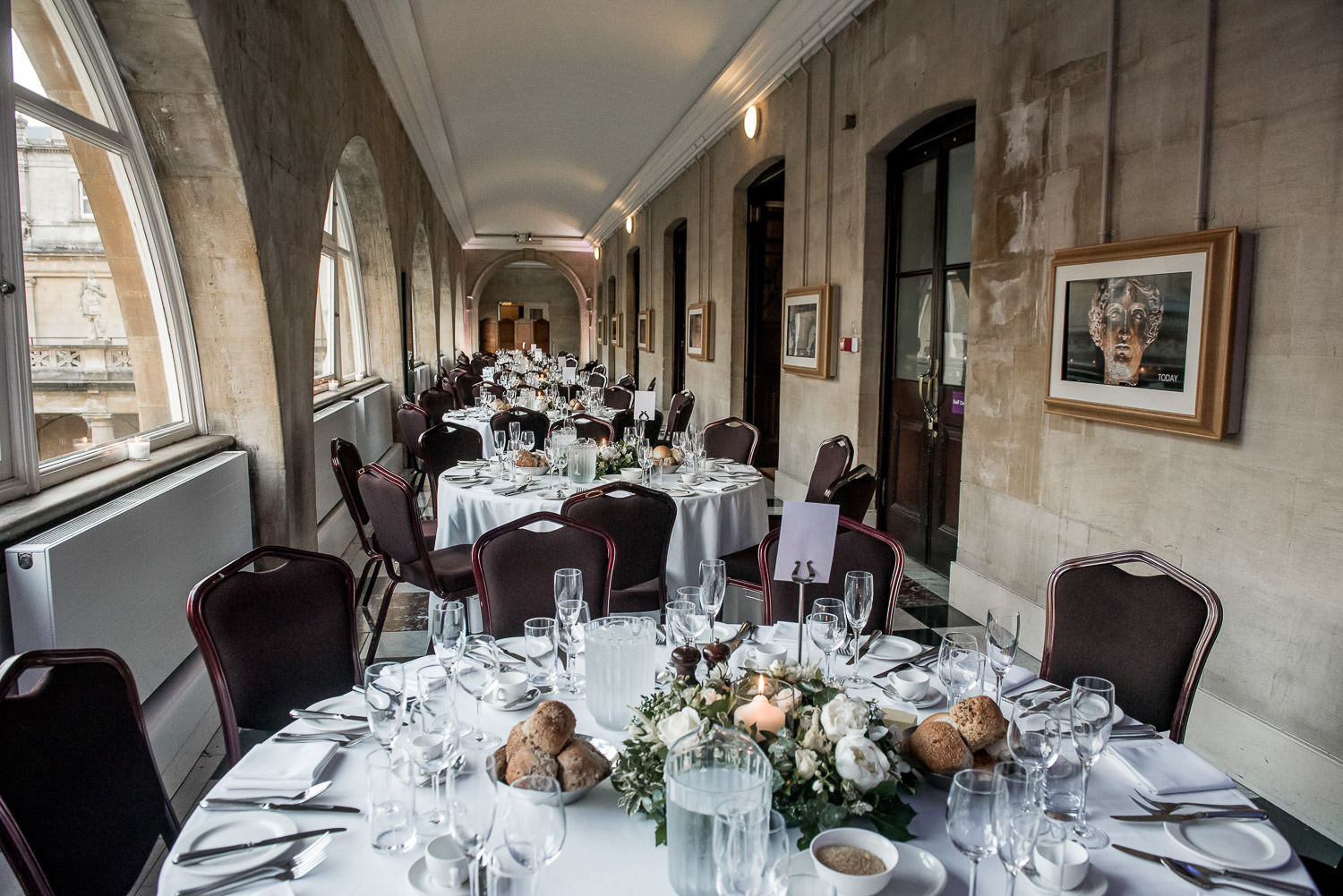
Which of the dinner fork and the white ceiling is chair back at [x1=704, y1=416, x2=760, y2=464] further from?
the dinner fork

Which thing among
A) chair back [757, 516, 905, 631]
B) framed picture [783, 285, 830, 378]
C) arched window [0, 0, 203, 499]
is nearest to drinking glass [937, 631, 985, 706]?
chair back [757, 516, 905, 631]

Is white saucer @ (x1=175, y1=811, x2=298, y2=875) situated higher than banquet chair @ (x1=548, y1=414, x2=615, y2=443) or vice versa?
banquet chair @ (x1=548, y1=414, x2=615, y2=443)

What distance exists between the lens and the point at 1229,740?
3.09m

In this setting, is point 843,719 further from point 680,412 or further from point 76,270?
point 680,412

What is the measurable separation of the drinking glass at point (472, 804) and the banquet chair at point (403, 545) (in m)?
2.15

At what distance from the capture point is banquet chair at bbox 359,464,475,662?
3688 millimetres

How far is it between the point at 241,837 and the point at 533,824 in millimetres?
637

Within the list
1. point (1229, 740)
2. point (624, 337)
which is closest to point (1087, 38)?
point (1229, 740)

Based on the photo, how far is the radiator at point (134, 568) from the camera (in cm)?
244

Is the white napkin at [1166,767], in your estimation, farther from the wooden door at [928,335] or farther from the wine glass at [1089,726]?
the wooden door at [928,335]

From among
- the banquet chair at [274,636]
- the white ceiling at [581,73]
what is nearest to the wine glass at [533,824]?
the banquet chair at [274,636]

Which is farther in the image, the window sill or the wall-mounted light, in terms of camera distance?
the wall-mounted light

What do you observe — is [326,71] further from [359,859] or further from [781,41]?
[359,859]

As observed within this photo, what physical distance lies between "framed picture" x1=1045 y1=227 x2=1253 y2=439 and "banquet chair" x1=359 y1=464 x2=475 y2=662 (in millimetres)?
2816
